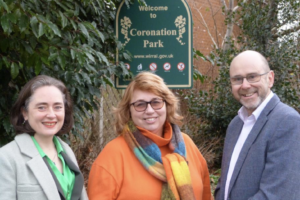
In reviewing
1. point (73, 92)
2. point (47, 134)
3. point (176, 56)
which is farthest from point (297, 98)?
point (47, 134)

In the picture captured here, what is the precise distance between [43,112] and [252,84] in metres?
1.50

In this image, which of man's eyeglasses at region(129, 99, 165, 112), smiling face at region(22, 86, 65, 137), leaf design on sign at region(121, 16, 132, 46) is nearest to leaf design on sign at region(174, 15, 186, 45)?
leaf design on sign at region(121, 16, 132, 46)

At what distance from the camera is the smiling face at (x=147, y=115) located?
2975 millimetres

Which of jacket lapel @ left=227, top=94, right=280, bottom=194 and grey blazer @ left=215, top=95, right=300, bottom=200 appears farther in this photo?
jacket lapel @ left=227, top=94, right=280, bottom=194

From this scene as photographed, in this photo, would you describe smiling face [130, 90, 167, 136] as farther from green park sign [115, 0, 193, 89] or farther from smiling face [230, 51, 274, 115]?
green park sign [115, 0, 193, 89]

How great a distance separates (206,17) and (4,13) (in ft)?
37.2

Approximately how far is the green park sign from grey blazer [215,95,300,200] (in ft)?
5.73

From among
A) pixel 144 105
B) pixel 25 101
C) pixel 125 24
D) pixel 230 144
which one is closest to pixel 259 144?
pixel 230 144

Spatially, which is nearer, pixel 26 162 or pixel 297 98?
pixel 26 162

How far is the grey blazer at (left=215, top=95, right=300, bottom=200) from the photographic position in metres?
2.37

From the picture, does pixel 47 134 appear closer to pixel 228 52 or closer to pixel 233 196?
pixel 233 196

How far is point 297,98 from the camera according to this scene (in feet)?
24.7

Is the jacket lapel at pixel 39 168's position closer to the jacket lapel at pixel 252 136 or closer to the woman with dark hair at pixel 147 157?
the woman with dark hair at pixel 147 157

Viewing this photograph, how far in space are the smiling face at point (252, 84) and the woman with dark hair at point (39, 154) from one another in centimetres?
130
